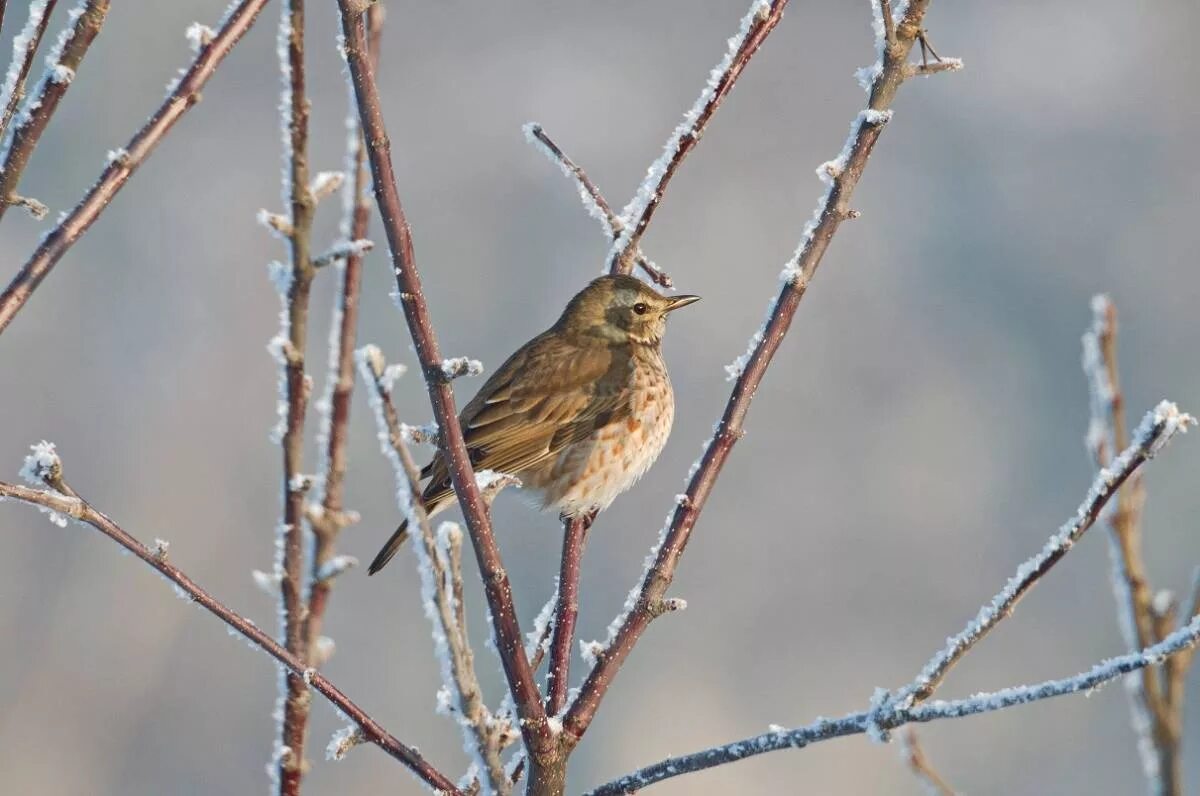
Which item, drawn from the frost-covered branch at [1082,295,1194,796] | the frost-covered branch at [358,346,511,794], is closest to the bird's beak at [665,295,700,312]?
the frost-covered branch at [1082,295,1194,796]

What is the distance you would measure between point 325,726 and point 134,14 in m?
37.1

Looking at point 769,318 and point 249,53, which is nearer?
point 769,318

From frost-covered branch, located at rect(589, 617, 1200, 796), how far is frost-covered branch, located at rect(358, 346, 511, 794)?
30 cm

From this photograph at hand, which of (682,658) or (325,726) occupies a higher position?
(682,658)

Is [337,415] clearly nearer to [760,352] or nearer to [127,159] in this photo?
[127,159]

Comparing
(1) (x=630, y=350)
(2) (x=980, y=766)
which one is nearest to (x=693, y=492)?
(1) (x=630, y=350)

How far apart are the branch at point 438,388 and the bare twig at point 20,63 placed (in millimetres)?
422

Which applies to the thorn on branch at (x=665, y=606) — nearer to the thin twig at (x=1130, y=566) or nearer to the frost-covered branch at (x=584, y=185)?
the thin twig at (x=1130, y=566)

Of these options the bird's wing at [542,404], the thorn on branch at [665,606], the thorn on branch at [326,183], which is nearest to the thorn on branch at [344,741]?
the thorn on branch at [665,606]

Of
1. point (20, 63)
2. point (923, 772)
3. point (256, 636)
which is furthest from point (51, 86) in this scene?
point (923, 772)

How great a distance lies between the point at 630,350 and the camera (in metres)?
5.00

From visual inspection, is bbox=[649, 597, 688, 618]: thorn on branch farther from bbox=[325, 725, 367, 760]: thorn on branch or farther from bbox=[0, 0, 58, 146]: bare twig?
bbox=[0, 0, 58, 146]: bare twig

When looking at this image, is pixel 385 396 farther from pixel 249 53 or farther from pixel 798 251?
pixel 249 53

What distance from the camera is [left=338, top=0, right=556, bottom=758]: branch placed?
184cm
